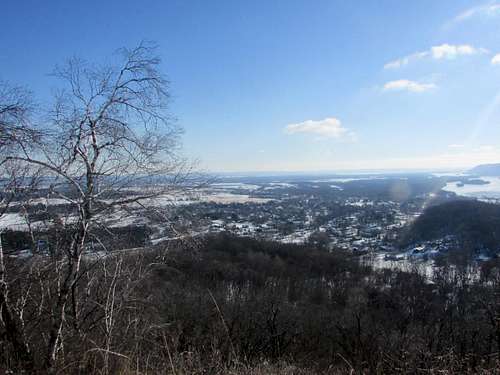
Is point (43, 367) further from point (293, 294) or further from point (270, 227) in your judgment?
point (270, 227)

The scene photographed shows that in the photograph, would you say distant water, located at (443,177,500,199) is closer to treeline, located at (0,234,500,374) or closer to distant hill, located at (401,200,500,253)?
distant hill, located at (401,200,500,253)

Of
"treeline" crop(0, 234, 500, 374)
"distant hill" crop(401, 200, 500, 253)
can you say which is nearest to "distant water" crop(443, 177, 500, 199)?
"distant hill" crop(401, 200, 500, 253)

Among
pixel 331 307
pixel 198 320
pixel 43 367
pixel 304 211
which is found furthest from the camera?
pixel 304 211

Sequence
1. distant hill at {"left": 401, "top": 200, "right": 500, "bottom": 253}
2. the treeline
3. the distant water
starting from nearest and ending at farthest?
the treeline → distant hill at {"left": 401, "top": 200, "right": 500, "bottom": 253} → the distant water

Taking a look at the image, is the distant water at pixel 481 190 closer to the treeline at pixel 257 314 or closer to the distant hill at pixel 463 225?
the distant hill at pixel 463 225

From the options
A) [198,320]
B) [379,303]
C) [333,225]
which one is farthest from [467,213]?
[198,320]

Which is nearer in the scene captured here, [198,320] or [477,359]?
[477,359]
